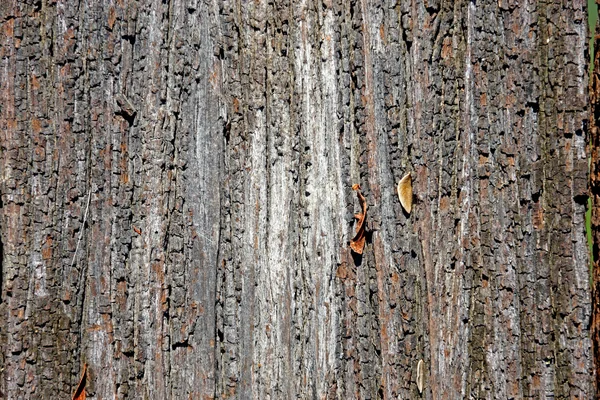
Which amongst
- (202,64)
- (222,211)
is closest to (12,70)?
(202,64)

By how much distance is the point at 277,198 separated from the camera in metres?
1.92

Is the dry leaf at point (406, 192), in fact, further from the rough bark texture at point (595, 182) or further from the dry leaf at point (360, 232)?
the rough bark texture at point (595, 182)

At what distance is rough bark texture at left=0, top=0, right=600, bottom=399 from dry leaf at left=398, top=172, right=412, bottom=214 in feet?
0.07

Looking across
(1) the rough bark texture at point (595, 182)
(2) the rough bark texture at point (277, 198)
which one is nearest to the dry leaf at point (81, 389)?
(2) the rough bark texture at point (277, 198)

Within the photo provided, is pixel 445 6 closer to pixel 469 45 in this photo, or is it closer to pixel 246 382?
pixel 469 45

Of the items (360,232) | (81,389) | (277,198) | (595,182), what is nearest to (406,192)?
(360,232)

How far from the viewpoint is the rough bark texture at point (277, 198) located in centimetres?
189

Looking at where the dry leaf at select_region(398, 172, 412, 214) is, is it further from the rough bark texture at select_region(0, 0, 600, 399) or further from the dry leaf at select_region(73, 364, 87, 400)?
the dry leaf at select_region(73, 364, 87, 400)

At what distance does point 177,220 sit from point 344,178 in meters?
0.50

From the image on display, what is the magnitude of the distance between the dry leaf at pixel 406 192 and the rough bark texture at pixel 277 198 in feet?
0.07

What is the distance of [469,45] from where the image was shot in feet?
6.26

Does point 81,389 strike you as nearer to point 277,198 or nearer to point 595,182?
point 277,198

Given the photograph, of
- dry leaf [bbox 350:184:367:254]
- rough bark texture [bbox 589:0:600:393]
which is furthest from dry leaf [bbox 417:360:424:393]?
rough bark texture [bbox 589:0:600:393]

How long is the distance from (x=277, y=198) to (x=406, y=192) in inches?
14.9
